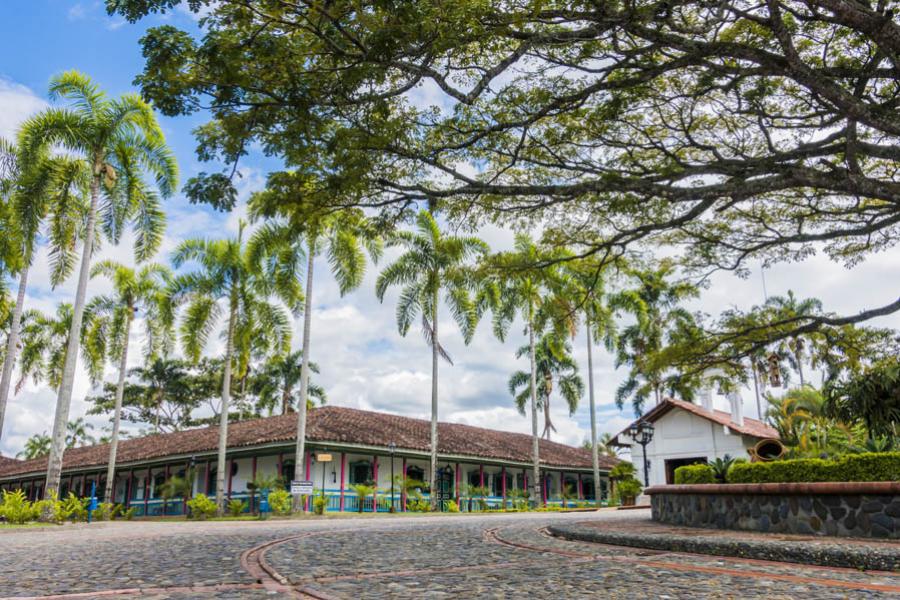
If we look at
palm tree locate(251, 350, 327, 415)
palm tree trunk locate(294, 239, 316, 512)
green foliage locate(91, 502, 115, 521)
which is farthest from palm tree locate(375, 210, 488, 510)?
palm tree locate(251, 350, 327, 415)

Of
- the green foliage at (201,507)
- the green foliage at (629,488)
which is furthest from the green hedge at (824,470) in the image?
the green foliage at (629,488)

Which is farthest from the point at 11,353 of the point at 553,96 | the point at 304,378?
the point at 553,96

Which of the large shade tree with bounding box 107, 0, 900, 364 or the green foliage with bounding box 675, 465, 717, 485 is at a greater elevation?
the large shade tree with bounding box 107, 0, 900, 364

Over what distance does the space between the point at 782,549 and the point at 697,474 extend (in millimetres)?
5240

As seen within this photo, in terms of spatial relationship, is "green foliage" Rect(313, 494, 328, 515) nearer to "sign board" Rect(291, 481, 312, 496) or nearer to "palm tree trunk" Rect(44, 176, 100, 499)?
"sign board" Rect(291, 481, 312, 496)

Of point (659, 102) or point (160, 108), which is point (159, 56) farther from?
point (659, 102)

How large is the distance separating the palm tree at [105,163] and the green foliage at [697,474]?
47.4ft

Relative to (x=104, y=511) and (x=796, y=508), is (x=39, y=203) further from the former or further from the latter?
(x=796, y=508)

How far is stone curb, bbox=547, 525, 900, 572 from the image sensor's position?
6.00m

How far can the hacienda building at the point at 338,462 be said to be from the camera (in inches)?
1033

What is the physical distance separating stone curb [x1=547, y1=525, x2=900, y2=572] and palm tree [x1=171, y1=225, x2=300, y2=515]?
60.3 ft

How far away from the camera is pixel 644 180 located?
8797mm

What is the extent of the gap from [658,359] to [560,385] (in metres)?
31.2

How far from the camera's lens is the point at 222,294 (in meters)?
25.2
